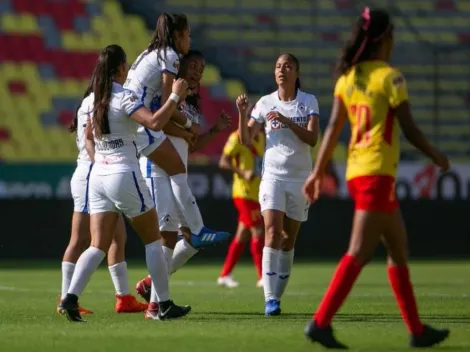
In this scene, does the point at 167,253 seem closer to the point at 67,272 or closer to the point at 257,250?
the point at 67,272

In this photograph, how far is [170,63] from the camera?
10016 millimetres

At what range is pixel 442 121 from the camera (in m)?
29.4

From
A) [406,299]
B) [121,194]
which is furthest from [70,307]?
[406,299]

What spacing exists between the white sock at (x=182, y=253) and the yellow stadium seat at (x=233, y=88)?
18533 mm

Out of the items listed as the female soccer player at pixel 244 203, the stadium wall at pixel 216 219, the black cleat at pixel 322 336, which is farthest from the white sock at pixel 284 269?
the stadium wall at pixel 216 219

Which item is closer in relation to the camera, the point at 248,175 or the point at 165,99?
the point at 165,99

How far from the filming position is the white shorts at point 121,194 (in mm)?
9359

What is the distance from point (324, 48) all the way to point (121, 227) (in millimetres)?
19384

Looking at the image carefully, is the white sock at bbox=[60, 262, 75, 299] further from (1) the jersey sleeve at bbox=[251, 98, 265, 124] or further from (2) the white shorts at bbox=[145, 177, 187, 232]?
(1) the jersey sleeve at bbox=[251, 98, 265, 124]

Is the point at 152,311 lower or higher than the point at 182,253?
lower

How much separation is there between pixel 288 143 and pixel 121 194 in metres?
2.22

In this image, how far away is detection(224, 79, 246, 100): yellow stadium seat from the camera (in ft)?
95.8

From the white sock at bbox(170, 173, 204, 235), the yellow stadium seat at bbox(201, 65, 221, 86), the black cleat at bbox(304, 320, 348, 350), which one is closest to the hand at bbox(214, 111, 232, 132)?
the white sock at bbox(170, 173, 204, 235)

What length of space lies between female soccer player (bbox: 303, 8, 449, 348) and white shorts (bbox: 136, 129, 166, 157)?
8.75 feet
